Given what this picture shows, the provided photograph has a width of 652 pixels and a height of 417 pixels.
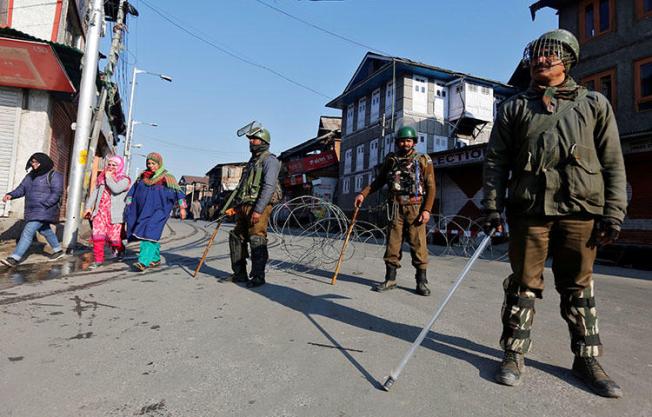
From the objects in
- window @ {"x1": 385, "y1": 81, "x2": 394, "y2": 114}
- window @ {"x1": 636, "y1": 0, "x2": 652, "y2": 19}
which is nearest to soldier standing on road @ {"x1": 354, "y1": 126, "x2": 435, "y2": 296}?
window @ {"x1": 636, "y1": 0, "x2": 652, "y2": 19}

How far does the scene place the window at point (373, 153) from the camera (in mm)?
26566

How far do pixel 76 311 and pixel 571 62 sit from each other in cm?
460

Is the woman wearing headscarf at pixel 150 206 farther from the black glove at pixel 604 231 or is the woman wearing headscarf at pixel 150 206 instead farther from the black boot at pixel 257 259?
the black glove at pixel 604 231

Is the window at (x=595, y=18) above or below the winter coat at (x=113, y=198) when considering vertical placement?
above

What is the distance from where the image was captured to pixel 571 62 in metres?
2.47

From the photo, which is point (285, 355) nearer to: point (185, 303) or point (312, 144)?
point (185, 303)

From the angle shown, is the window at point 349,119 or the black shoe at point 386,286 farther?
the window at point 349,119

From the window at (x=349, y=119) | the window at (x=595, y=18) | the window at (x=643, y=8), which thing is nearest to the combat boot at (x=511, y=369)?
the window at (x=643, y=8)

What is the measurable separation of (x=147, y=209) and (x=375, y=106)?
24.4 m

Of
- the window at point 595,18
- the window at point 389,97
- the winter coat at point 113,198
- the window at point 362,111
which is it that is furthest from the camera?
the window at point 362,111

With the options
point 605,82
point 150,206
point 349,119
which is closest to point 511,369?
point 150,206

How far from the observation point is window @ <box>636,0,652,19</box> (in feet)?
42.7

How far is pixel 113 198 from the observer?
6.24 metres

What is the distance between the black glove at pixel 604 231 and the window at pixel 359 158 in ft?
85.9
